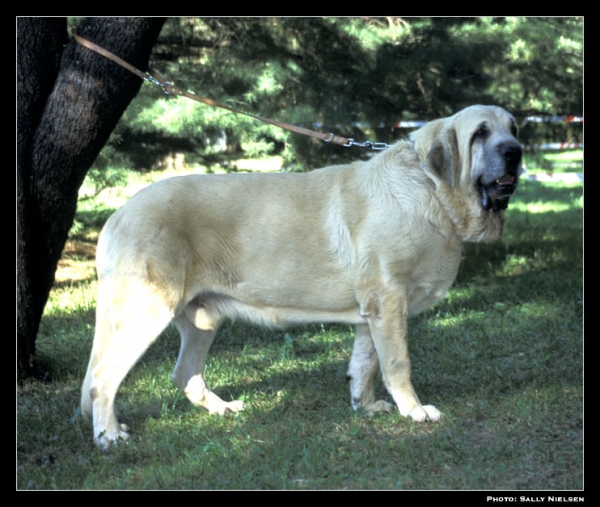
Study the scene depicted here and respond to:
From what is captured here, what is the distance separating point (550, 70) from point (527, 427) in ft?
22.3

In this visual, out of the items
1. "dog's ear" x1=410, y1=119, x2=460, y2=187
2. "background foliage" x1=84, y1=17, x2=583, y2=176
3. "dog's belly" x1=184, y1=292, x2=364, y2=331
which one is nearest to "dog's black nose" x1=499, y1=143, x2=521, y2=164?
"dog's ear" x1=410, y1=119, x2=460, y2=187

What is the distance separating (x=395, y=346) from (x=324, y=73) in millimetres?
5193

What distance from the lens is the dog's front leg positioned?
482 centimetres

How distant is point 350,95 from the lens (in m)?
9.10

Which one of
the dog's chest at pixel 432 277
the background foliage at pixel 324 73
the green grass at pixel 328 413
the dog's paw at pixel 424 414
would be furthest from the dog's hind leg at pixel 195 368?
the background foliage at pixel 324 73

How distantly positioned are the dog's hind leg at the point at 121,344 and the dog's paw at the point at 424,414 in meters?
1.61

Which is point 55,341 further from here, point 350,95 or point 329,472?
point 350,95

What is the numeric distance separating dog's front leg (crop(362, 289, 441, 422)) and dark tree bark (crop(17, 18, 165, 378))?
2460 mm

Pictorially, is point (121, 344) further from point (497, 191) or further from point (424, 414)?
point (497, 191)

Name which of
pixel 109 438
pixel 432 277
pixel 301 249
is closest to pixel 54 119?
pixel 301 249

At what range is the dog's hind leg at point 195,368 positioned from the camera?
5227mm

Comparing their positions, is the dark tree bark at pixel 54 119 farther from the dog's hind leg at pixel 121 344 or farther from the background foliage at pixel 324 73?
the background foliage at pixel 324 73

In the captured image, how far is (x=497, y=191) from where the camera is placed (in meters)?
4.76
